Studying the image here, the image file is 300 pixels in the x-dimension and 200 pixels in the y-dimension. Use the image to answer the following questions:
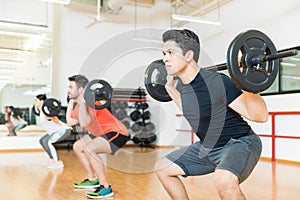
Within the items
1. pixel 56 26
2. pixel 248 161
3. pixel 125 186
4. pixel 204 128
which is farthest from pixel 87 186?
pixel 56 26

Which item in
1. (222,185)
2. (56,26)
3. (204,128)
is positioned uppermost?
(56,26)

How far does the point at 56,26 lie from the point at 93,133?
5986mm

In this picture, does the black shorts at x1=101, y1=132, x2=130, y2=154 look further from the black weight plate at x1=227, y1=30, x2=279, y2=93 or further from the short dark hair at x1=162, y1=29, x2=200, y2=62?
the black weight plate at x1=227, y1=30, x2=279, y2=93

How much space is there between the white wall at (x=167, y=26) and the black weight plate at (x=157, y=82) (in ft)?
12.4

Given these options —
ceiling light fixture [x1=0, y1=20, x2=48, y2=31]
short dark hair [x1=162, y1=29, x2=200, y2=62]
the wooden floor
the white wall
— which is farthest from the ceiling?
short dark hair [x1=162, y1=29, x2=200, y2=62]

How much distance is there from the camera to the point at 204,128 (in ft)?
→ 6.03

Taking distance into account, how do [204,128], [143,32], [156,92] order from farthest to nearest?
[143,32] < [156,92] < [204,128]

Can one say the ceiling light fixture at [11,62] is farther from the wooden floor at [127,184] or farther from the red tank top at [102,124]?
the red tank top at [102,124]

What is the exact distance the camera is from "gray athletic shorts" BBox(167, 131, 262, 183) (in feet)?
5.26

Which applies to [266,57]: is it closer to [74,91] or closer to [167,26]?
[74,91]

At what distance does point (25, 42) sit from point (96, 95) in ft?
18.2

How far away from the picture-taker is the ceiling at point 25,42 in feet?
24.2

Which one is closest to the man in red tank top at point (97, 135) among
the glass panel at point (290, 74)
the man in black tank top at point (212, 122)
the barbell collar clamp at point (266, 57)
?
the man in black tank top at point (212, 122)

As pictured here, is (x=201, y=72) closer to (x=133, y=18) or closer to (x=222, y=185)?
(x=222, y=185)
